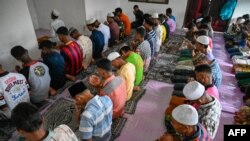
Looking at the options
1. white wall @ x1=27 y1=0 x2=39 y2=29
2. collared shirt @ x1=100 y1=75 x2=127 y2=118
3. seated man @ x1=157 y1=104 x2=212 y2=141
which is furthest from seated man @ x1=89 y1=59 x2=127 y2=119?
white wall @ x1=27 y1=0 x2=39 y2=29

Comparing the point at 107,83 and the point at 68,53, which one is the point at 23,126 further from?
the point at 68,53

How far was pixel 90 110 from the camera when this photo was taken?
71.9 inches

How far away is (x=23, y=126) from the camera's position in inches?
50.5

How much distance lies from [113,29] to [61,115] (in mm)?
2900

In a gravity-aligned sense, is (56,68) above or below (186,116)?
below

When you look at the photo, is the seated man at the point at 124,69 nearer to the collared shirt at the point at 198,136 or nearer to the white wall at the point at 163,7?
the collared shirt at the point at 198,136

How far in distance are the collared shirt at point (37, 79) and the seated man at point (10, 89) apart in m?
0.16

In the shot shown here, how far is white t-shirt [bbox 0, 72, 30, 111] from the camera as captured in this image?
2344 mm

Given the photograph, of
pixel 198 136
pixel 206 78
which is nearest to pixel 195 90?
pixel 206 78

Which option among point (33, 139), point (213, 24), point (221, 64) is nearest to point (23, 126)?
point (33, 139)

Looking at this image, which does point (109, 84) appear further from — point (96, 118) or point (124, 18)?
point (124, 18)

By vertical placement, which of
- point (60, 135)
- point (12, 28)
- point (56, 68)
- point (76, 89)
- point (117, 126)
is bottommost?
point (117, 126)

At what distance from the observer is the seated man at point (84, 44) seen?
150 inches

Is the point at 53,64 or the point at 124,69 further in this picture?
the point at 53,64
